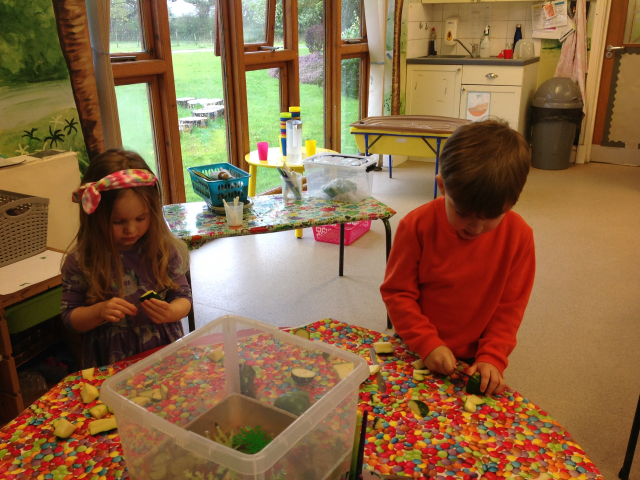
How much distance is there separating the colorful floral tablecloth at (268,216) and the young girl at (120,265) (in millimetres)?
599

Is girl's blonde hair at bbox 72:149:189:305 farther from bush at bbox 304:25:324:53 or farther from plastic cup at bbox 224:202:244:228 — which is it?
bush at bbox 304:25:324:53

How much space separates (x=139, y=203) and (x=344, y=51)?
406 cm

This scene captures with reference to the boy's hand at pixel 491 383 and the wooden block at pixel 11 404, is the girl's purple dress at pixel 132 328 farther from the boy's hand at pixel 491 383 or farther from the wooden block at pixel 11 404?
the boy's hand at pixel 491 383

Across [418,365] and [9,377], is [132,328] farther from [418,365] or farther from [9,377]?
[418,365]

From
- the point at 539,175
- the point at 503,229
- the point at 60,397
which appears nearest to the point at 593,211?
the point at 539,175

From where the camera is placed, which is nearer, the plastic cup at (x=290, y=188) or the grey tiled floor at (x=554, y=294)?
the grey tiled floor at (x=554, y=294)

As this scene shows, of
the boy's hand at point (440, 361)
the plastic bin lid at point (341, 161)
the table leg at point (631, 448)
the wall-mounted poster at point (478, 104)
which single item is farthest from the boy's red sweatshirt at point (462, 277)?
the wall-mounted poster at point (478, 104)

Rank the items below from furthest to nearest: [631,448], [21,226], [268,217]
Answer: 1. [268,217]
2. [21,226]
3. [631,448]

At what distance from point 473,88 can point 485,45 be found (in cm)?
57

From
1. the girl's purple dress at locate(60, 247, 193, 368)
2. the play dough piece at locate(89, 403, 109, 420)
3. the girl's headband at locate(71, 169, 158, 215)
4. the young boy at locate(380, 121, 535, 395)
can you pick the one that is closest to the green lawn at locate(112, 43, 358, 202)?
the girl's purple dress at locate(60, 247, 193, 368)

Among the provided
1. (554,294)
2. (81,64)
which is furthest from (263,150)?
(554,294)

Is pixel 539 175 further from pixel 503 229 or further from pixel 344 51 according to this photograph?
pixel 503 229

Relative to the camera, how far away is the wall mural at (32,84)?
2186 mm

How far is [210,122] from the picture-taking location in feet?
12.2
